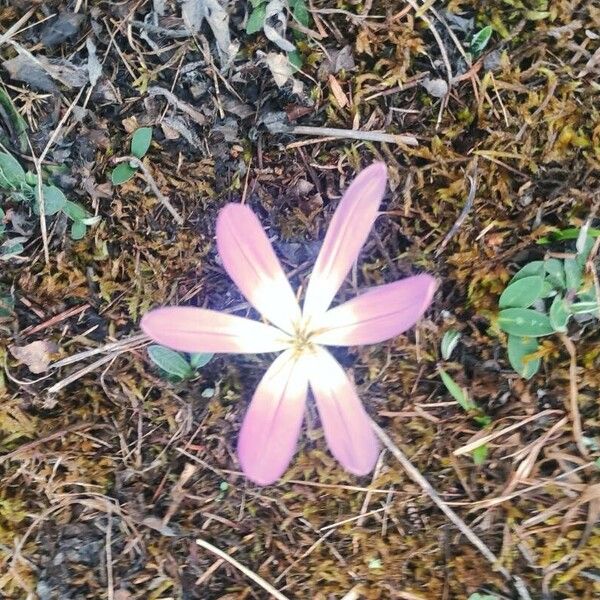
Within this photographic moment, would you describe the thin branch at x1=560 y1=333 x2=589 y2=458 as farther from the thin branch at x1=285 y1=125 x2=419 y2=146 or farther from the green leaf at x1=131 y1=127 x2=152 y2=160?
the green leaf at x1=131 y1=127 x2=152 y2=160

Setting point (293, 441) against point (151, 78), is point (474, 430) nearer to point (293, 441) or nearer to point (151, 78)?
point (293, 441)

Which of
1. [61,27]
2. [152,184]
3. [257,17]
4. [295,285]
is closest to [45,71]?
[61,27]

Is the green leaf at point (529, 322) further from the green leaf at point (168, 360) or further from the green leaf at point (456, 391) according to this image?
the green leaf at point (168, 360)

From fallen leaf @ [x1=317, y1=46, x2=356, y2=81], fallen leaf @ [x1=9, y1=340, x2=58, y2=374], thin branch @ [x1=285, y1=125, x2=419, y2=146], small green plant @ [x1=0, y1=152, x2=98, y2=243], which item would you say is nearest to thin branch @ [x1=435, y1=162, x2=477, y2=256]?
thin branch @ [x1=285, y1=125, x2=419, y2=146]

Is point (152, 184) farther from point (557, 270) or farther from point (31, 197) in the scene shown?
point (557, 270)

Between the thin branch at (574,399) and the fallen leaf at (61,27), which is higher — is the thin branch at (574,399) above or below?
below

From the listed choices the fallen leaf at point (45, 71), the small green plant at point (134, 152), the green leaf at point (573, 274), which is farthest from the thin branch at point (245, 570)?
the fallen leaf at point (45, 71)

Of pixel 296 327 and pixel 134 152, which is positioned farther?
pixel 134 152
